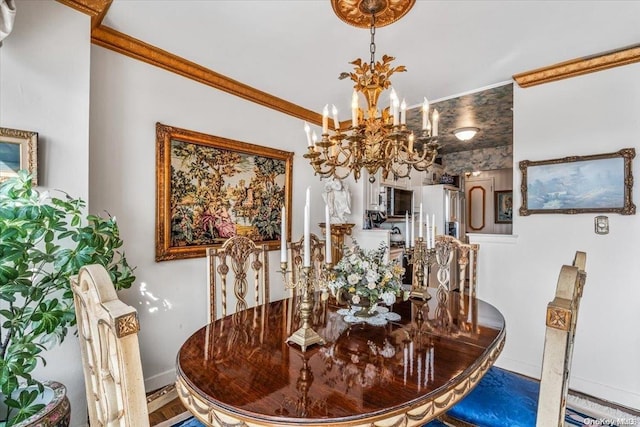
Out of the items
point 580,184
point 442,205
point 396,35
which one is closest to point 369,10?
point 396,35

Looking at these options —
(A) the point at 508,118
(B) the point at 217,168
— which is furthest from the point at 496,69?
(B) the point at 217,168

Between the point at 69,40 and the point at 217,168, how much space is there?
1217mm

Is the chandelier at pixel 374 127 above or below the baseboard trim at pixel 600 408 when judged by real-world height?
above

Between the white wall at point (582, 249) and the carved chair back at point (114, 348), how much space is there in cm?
283

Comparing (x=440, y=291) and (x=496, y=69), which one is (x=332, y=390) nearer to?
(x=440, y=291)

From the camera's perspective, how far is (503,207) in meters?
6.33

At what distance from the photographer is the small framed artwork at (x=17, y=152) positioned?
57.0 inches

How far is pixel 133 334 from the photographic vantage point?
0.58 meters

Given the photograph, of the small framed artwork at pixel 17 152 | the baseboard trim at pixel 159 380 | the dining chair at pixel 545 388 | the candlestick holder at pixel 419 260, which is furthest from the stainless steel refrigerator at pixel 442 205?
the small framed artwork at pixel 17 152

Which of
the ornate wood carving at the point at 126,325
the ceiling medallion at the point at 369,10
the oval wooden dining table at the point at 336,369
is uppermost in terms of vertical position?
the ceiling medallion at the point at 369,10

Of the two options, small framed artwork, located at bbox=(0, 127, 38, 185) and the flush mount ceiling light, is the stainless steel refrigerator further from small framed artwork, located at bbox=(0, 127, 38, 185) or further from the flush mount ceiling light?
small framed artwork, located at bbox=(0, 127, 38, 185)

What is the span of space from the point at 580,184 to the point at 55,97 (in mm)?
3508

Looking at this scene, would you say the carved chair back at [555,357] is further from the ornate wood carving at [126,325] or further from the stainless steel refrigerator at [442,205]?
the stainless steel refrigerator at [442,205]

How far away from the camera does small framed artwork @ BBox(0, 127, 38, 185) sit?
145 centimetres
